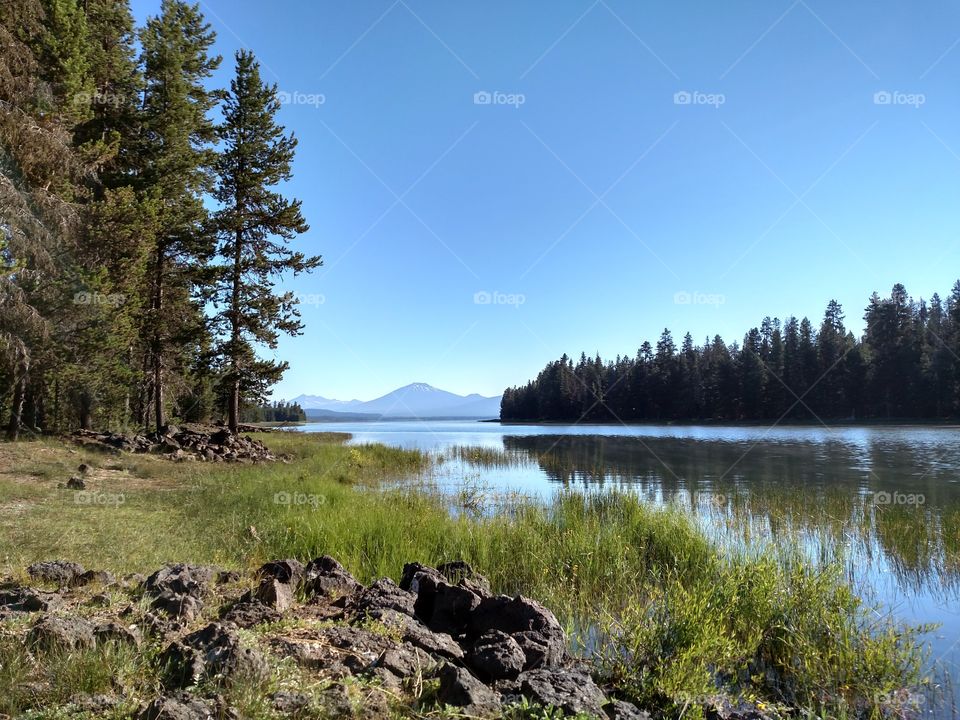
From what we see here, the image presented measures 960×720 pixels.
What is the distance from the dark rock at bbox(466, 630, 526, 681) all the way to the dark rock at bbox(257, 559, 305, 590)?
8.98ft

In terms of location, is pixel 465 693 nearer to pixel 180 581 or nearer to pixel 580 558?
pixel 180 581

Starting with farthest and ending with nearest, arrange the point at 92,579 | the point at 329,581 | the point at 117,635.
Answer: the point at 329,581 < the point at 92,579 < the point at 117,635

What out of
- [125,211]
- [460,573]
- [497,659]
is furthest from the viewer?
[125,211]

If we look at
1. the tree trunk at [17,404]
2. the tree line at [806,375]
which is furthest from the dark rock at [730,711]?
the tree line at [806,375]

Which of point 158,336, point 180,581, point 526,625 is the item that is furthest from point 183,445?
point 526,625

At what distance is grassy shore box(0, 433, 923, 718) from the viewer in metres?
5.03

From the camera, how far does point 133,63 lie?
26422 millimetres

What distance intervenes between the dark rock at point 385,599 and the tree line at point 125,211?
573 inches

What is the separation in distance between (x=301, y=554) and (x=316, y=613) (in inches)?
158

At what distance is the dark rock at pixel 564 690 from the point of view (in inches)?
154

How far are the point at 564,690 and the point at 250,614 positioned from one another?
9.89 ft

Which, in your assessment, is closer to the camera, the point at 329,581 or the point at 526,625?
the point at 526,625

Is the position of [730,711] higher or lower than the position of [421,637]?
lower

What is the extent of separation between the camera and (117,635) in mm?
4344
